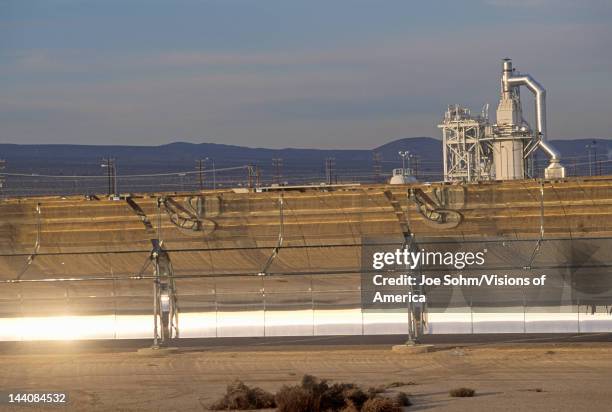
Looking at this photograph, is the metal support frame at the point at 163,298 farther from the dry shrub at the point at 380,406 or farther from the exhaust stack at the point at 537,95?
the exhaust stack at the point at 537,95

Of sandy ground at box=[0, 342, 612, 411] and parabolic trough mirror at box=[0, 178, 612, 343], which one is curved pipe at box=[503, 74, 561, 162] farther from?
sandy ground at box=[0, 342, 612, 411]

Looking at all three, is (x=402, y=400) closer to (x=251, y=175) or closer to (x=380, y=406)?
(x=380, y=406)

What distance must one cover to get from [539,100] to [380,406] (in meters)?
46.1

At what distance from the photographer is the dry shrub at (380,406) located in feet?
60.1

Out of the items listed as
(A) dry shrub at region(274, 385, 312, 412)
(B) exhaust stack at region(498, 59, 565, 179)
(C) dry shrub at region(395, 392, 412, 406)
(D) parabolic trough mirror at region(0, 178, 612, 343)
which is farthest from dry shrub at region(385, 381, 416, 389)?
(B) exhaust stack at region(498, 59, 565, 179)

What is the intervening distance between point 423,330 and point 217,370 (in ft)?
16.4

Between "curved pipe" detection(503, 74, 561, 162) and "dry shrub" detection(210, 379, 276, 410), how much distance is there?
4391 cm

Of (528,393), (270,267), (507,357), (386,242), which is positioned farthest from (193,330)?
(528,393)

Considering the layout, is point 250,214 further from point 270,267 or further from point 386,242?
point 386,242

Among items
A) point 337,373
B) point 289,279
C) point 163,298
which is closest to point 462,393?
point 337,373

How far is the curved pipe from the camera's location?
202 ft

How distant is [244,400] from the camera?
A: 19.5 m

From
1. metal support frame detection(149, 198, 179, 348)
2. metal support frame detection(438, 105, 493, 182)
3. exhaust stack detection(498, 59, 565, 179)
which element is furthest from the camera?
metal support frame detection(438, 105, 493, 182)

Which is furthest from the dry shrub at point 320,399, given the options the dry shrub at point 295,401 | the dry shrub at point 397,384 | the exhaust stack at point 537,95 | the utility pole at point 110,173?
the utility pole at point 110,173
